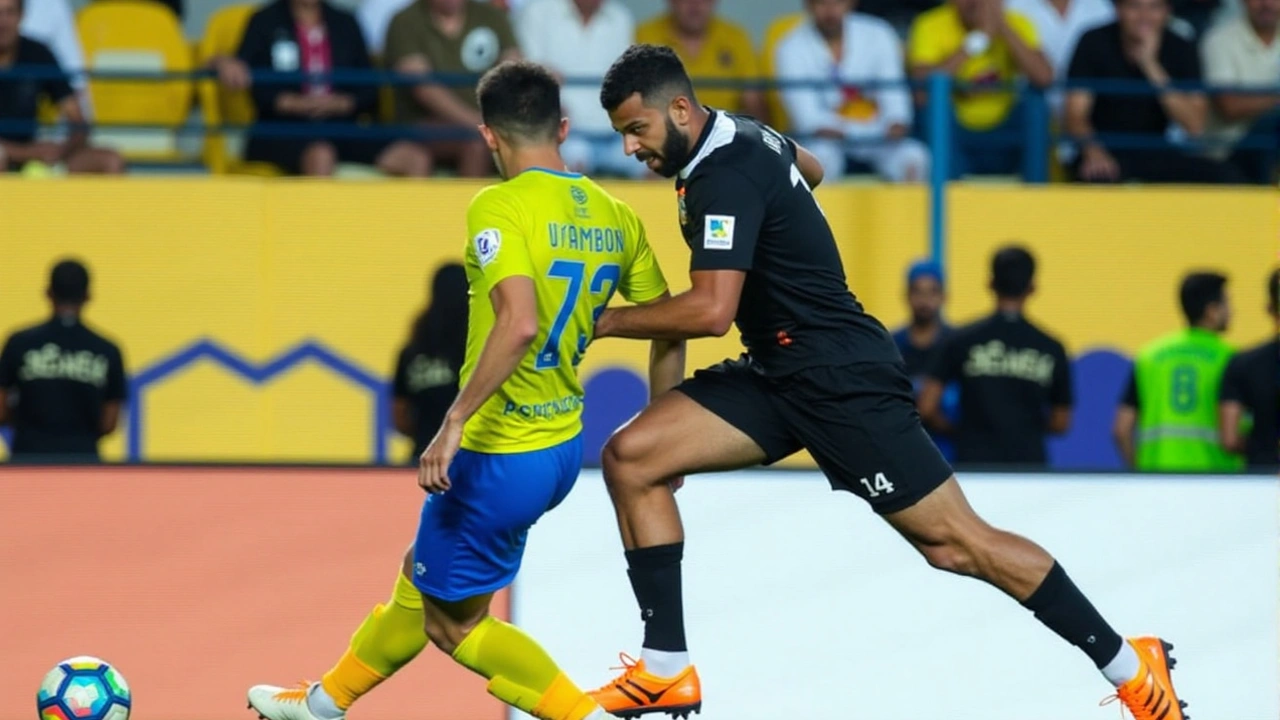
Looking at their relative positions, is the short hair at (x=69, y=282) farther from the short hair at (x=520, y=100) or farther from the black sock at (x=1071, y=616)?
the black sock at (x=1071, y=616)

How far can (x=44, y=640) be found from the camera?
7641 millimetres

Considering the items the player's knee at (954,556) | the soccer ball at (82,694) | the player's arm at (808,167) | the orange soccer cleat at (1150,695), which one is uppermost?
the player's arm at (808,167)

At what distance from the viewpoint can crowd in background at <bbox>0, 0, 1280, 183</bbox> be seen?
37.3ft

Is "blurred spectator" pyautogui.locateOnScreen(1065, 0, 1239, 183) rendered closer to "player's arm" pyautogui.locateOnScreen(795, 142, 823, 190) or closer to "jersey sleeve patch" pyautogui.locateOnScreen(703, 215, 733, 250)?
"player's arm" pyautogui.locateOnScreen(795, 142, 823, 190)

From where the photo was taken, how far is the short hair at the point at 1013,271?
32.2ft

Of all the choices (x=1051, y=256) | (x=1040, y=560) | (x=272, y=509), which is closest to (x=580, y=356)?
(x=1040, y=560)

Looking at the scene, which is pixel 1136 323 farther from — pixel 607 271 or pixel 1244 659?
pixel 607 271

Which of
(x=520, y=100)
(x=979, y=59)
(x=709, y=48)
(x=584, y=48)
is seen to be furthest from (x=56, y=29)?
(x=520, y=100)

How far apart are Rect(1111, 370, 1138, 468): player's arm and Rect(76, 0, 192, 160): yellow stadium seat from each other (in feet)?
17.8

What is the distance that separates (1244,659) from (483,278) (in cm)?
359

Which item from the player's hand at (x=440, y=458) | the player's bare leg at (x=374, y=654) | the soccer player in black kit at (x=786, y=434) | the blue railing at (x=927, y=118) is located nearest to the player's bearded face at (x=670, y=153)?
the soccer player in black kit at (x=786, y=434)

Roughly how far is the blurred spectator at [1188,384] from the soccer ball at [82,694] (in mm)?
5559

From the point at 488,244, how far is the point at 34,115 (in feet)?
20.9

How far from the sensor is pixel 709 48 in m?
11.9
